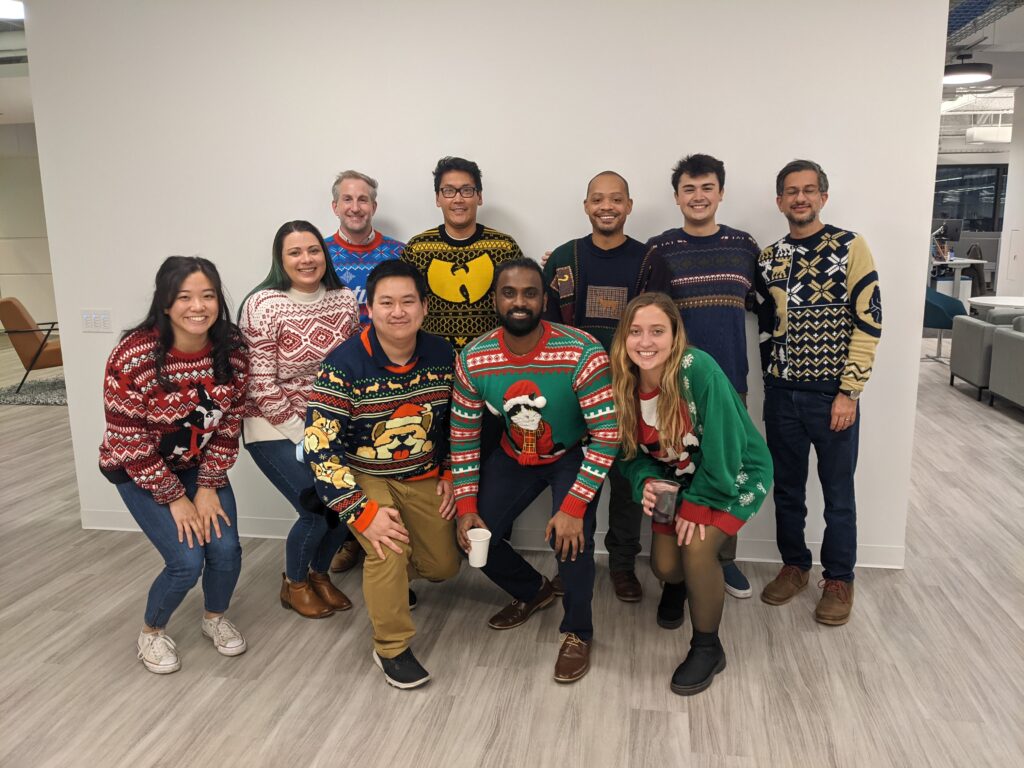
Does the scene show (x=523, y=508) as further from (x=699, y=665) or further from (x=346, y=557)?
(x=346, y=557)

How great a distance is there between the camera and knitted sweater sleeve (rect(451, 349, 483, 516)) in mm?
2541

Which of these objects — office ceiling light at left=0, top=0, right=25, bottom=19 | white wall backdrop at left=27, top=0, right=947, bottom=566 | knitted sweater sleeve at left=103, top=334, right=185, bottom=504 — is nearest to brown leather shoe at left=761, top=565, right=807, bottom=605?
white wall backdrop at left=27, top=0, right=947, bottom=566

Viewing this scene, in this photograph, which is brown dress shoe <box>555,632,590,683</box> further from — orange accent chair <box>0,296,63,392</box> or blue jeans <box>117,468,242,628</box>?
orange accent chair <box>0,296,63,392</box>

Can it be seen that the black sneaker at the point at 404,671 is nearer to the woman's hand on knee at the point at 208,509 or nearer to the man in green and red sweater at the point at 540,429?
the man in green and red sweater at the point at 540,429

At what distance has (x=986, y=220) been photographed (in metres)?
15.0

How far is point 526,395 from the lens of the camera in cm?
250

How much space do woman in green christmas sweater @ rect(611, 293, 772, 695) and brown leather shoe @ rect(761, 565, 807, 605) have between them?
581 millimetres

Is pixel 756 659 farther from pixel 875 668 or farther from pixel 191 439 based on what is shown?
pixel 191 439

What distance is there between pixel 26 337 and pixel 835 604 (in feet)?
22.2

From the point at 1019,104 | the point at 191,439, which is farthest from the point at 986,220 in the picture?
the point at 191,439

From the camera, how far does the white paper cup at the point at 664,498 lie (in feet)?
7.75

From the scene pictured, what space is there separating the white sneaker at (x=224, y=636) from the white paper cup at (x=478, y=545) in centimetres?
93

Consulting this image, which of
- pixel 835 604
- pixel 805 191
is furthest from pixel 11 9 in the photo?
pixel 835 604

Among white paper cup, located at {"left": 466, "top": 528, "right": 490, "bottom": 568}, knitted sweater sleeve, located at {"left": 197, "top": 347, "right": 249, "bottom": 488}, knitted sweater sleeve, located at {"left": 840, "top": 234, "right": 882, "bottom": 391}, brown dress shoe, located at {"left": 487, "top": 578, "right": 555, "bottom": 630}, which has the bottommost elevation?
brown dress shoe, located at {"left": 487, "top": 578, "right": 555, "bottom": 630}
